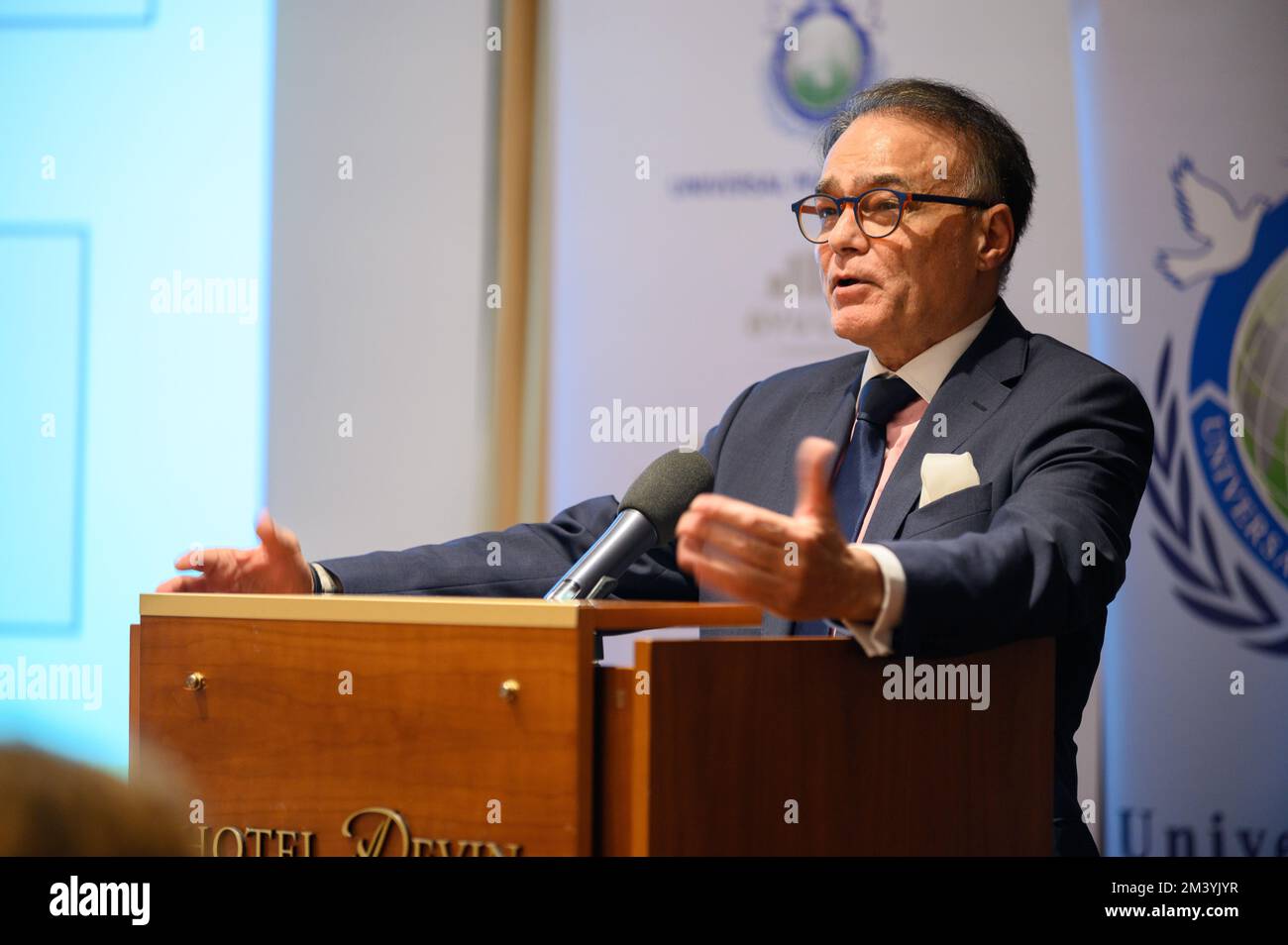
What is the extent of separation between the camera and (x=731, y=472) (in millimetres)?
2463

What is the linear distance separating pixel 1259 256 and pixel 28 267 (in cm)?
358

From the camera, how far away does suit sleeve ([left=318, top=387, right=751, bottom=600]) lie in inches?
82.4

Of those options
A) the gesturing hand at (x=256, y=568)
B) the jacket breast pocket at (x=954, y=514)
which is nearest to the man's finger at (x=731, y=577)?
the jacket breast pocket at (x=954, y=514)

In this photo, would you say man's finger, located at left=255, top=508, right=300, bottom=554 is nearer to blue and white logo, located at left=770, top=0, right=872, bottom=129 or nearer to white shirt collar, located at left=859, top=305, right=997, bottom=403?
white shirt collar, located at left=859, top=305, right=997, bottom=403

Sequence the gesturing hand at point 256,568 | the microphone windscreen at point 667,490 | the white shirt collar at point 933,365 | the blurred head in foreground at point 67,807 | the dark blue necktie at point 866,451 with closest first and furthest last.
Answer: the blurred head in foreground at point 67,807, the microphone windscreen at point 667,490, the gesturing hand at point 256,568, the dark blue necktie at point 866,451, the white shirt collar at point 933,365

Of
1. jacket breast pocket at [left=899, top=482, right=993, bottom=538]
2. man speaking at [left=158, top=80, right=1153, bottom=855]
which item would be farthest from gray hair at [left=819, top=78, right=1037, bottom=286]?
jacket breast pocket at [left=899, top=482, right=993, bottom=538]

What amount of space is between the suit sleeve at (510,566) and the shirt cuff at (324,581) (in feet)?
0.03

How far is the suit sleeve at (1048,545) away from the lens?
149 cm

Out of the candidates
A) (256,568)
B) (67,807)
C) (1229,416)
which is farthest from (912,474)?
(1229,416)

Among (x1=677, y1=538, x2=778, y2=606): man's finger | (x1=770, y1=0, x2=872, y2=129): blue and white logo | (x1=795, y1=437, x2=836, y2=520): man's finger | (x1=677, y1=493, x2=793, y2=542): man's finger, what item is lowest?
(x1=677, y1=538, x2=778, y2=606): man's finger

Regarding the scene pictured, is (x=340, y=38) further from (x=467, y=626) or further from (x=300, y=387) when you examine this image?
(x=467, y=626)

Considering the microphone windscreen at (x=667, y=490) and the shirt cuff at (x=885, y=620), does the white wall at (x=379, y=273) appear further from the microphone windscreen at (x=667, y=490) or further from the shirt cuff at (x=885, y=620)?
the shirt cuff at (x=885, y=620)

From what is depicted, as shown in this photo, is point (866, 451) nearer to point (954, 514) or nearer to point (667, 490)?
point (954, 514)
